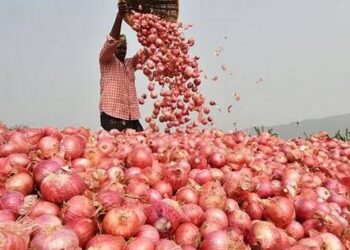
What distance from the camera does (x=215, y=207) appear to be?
2.51 meters

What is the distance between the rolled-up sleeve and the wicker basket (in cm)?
55

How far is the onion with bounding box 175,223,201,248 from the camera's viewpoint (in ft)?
7.03

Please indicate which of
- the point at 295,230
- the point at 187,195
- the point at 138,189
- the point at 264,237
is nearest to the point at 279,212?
the point at 295,230

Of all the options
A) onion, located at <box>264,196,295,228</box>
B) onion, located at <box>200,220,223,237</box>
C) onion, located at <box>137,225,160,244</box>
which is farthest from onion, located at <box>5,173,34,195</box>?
onion, located at <box>264,196,295,228</box>

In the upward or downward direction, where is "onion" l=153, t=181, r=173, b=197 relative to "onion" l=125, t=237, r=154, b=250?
upward

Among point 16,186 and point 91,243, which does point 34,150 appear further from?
point 91,243

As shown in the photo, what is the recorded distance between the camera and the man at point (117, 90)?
680 cm

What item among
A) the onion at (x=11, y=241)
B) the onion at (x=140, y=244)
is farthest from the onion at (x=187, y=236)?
the onion at (x=11, y=241)

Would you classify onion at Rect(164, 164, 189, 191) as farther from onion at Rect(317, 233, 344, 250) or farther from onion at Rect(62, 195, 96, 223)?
onion at Rect(317, 233, 344, 250)

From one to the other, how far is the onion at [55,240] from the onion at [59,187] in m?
0.38

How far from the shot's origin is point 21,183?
238 cm

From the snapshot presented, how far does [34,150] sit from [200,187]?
1081mm

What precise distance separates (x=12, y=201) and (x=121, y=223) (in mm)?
545

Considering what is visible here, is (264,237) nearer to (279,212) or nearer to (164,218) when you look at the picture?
(279,212)
